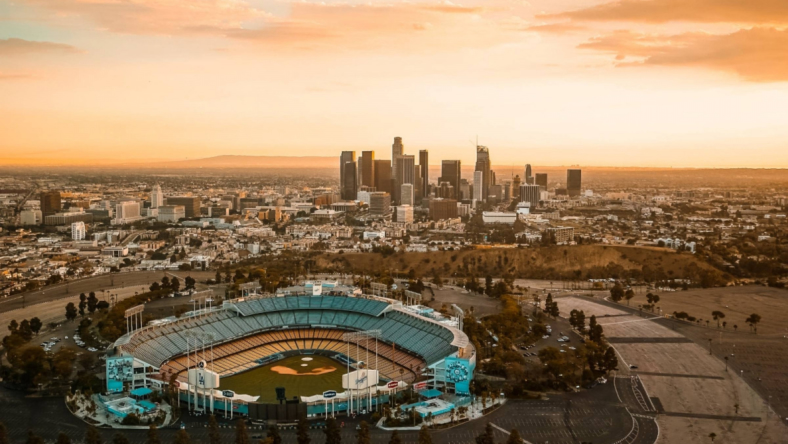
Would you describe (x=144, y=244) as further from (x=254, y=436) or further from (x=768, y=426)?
(x=768, y=426)

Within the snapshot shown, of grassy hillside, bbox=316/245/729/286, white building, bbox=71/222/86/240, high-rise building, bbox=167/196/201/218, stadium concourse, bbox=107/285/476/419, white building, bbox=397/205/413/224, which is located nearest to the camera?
stadium concourse, bbox=107/285/476/419

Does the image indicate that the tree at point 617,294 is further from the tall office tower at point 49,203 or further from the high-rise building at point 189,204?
the high-rise building at point 189,204

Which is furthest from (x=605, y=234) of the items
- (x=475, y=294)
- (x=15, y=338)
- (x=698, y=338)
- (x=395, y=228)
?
(x=15, y=338)

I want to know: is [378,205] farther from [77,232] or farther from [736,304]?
[736,304]

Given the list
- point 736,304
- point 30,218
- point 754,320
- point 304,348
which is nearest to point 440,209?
point 30,218

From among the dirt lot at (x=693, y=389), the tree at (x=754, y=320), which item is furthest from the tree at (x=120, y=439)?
the tree at (x=754, y=320)

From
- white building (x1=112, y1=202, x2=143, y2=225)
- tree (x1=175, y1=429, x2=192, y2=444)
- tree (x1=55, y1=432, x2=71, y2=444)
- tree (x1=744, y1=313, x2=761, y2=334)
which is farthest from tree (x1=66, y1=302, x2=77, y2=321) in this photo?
white building (x1=112, y1=202, x2=143, y2=225)

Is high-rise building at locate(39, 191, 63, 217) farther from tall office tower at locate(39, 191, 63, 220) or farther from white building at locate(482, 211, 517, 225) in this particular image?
white building at locate(482, 211, 517, 225)
